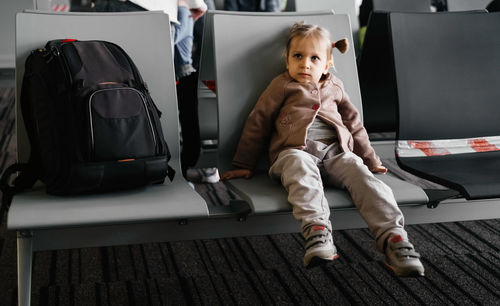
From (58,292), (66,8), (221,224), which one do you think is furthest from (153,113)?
(66,8)

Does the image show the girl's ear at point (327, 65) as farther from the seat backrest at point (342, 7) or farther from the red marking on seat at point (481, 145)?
the seat backrest at point (342, 7)

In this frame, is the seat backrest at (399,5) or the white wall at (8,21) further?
the seat backrest at (399,5)

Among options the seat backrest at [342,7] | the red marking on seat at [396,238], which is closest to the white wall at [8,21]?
the seat backrest at [342,7]

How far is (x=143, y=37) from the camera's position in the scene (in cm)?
178

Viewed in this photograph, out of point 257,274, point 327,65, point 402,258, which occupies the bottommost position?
point 257,274

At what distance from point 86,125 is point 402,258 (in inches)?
33.9

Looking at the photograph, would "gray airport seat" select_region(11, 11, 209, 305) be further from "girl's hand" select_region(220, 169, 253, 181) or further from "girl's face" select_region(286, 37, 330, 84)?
"girl's face" select_region(286, 37, 330, 84)

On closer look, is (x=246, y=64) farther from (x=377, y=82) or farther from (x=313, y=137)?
(x=377, y=82)

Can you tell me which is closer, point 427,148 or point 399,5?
point 427,148

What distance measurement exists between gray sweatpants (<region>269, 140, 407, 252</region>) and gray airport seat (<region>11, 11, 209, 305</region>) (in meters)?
0.25

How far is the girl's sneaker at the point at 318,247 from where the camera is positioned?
4.39 feet

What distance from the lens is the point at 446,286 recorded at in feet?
6.07

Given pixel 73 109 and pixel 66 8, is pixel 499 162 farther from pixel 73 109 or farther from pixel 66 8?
pixel 66 8

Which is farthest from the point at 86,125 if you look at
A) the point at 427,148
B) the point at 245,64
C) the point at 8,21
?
the point at 8,21
